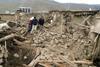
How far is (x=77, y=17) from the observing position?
30.2 m

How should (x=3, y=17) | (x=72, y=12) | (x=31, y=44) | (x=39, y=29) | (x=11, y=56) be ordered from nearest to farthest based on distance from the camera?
(x=11, y=56) → (x=31, y=44) → (x=39, y=29) → (x=72, y=12) → (x=3, y=17)

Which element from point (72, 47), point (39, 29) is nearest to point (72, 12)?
point (39, 29)

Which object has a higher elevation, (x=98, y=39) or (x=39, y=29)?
(x=98, y=39)

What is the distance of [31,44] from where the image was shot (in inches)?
845

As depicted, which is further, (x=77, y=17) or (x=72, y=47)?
(x=77, y=17)

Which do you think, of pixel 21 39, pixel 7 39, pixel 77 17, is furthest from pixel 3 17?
pixel 7 39

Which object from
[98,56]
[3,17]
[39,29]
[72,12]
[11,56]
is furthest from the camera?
[3,17]

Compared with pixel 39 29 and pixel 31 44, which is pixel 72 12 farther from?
pixel 31 44

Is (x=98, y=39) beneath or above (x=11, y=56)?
above

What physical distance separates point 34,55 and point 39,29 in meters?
8.22

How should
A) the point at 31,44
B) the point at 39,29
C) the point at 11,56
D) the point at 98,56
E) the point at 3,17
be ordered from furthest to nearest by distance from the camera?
the point at 3,17, the point at 39,29, the point at 31,44, the point at 11,56, the point at 98,56

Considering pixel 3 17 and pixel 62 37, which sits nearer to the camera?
pixel 62 37

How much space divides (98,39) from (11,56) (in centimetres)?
503

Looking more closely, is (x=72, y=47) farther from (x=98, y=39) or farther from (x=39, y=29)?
(x=39, y=29)
